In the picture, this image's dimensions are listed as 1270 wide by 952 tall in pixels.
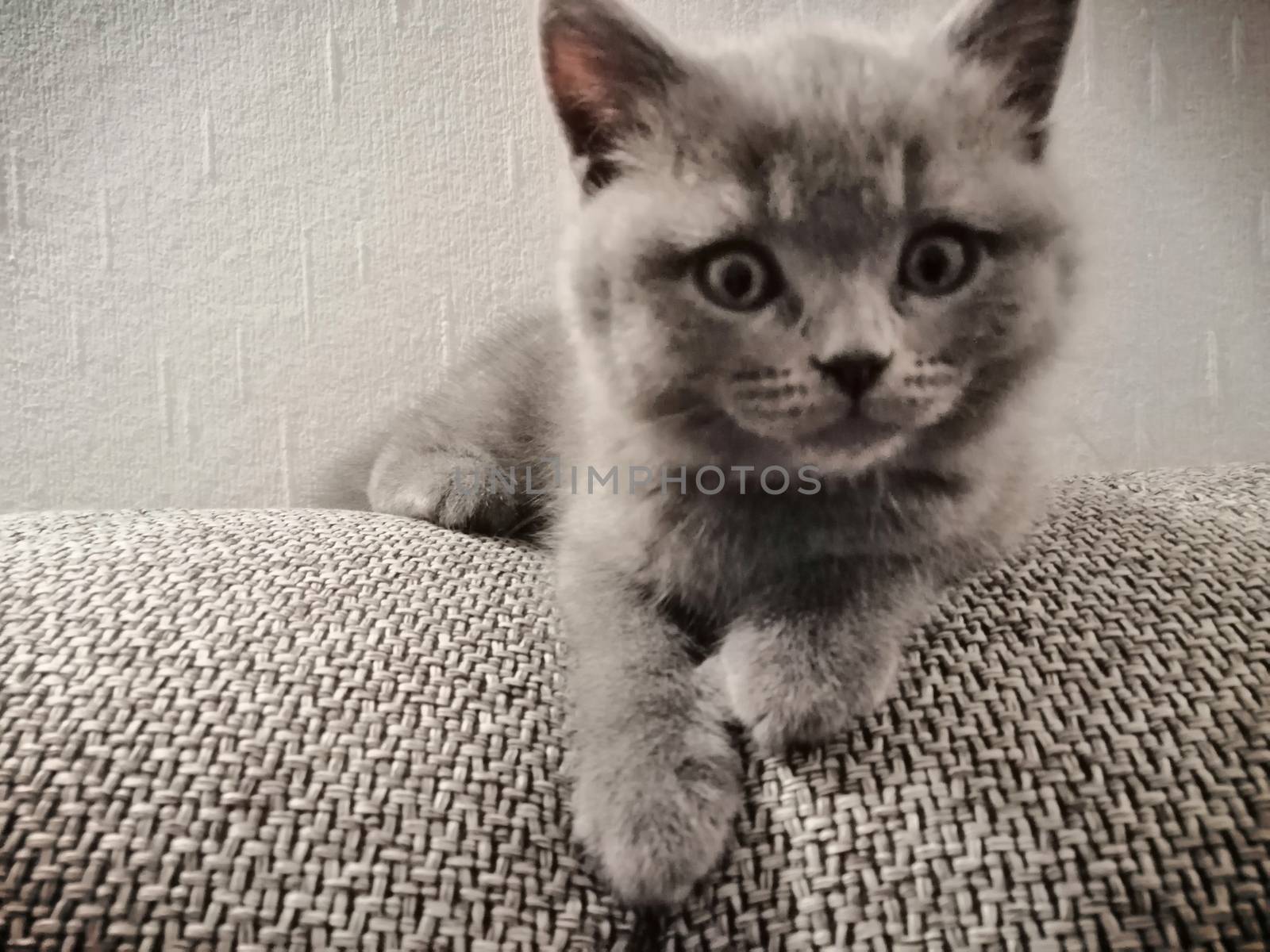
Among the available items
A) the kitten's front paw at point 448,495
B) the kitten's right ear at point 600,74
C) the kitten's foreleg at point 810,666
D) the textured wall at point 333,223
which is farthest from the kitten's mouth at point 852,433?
the textured wall at point 333,223

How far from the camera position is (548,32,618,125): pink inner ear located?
618mm

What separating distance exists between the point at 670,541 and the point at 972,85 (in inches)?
15.4

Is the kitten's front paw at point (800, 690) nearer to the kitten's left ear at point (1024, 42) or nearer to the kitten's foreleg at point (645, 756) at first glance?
the kitten's foreleg at point (645, 756)

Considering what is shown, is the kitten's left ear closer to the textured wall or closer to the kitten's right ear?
the kitten's right ear

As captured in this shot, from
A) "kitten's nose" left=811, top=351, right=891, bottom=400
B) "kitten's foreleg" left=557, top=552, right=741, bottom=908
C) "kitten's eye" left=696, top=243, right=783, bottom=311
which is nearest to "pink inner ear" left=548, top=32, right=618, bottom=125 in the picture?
"kitten's eye" left=696, top=243, right=783, bottom=311

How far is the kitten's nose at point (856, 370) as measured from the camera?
505 millimetres

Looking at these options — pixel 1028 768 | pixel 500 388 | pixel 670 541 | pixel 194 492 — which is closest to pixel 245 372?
pixel 194 492

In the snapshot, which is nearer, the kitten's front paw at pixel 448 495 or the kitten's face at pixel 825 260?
the kitten's face at pixel 825 260

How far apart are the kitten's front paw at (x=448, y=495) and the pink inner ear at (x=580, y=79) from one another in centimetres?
40

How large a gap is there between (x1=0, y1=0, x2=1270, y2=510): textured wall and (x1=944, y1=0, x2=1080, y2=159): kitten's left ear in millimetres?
609

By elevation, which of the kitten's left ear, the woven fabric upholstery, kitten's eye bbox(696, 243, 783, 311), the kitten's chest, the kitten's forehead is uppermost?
the kitten's left ear

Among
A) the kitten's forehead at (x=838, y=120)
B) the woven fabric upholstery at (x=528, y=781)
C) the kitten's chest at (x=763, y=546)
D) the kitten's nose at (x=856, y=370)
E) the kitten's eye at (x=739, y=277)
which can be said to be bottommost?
the woven fabric upholstery at (x=528, y=781)

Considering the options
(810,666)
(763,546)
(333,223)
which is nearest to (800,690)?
(810,666)

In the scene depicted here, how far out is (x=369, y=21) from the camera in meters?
1.18
